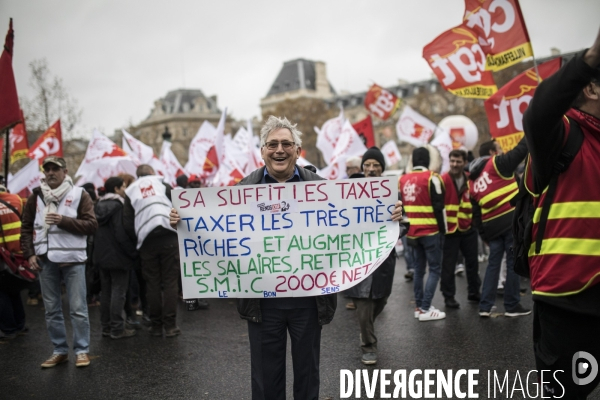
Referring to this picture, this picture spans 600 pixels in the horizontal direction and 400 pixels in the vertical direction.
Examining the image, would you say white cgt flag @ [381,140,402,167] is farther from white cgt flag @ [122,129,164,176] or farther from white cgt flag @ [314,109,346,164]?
white cgt flag @ [122,129,164,176]

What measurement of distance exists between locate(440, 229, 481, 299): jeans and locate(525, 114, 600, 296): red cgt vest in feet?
18.3

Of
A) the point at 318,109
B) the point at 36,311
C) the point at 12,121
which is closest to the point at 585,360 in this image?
the point at 12,121

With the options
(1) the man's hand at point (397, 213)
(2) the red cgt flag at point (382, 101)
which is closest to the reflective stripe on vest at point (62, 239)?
(1) the man's hand at point (397, 213)

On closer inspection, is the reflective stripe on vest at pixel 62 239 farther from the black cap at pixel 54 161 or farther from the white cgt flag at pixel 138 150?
the white cgt flag at pixel 138 150

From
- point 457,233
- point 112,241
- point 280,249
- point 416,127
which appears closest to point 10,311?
point 112,241

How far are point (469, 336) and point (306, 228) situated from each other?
350 centimetres

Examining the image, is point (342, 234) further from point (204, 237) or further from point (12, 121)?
point (12, 121)

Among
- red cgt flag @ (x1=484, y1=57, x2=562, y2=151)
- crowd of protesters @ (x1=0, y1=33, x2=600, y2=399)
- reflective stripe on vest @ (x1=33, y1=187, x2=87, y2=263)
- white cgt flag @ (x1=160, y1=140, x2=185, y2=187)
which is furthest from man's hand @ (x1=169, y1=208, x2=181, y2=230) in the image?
white cgt flag @ (x1=160, y1=140, x2=185, y2=187)

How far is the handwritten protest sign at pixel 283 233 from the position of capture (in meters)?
3.94

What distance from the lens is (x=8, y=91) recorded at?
6281 mm

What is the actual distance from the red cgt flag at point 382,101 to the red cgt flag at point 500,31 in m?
7.32

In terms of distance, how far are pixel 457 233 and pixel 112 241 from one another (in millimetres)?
4835

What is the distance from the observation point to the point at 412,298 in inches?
368

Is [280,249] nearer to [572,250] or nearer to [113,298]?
[572,250]
